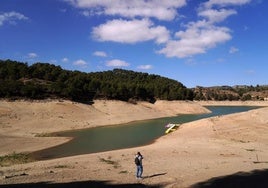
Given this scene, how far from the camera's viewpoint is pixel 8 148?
40875mm

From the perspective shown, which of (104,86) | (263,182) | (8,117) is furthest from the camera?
(104,86)

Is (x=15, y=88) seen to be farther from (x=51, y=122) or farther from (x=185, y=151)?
(x=185, y=151)

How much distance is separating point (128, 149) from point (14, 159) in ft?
36.2

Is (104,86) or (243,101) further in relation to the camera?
(243,101)

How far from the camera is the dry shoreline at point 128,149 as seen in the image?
73.7 ft

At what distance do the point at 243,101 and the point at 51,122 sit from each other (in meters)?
131

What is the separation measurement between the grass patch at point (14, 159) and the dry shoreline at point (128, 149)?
2.64 meters

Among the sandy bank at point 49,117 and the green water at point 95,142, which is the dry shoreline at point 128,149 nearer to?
the sandy bank at point 49,117

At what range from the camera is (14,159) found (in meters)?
33.9

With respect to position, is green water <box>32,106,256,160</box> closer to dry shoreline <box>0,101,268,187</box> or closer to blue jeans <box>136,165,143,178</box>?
dry shoreline <box>0,101,268,187</box>

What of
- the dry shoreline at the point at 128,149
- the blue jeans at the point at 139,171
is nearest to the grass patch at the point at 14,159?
the dry shoreline at the point at 128,149

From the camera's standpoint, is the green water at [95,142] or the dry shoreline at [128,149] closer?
the dry shoreline at [128,149]

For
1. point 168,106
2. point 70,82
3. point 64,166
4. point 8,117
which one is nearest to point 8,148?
point 64,166

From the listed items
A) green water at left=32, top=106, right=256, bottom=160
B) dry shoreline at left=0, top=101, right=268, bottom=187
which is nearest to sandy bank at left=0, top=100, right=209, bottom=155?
dry shoreline at left=0, top=101, right=268, bottom=187
